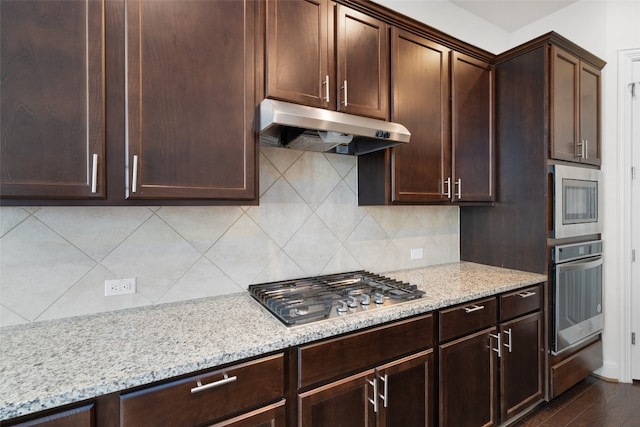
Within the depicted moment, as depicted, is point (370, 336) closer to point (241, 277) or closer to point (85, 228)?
point (241, 277)

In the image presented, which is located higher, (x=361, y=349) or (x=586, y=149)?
(x=586, y=149)

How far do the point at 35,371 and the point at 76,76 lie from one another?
956 mm

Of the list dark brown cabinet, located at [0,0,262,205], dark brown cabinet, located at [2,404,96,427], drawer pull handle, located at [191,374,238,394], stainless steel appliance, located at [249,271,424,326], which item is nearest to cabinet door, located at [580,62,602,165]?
stainless steel appliance, located at [249,271,424,326]

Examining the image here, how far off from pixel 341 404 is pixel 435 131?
169 centimetres

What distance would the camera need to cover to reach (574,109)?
2.31 meters

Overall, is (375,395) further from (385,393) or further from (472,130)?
(472,130)

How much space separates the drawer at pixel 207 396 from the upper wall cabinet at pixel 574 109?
7.40ft

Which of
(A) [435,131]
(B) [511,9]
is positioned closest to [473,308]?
(A) [435,131]

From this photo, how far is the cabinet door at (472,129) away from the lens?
2199 millimetres

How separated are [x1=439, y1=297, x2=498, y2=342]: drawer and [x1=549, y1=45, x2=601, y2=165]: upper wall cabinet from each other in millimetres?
1170

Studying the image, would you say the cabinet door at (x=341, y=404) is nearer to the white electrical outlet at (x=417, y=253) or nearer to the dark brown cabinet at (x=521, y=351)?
the dark brown cabinet at (x=521, y=351)

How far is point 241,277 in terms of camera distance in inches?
69.6

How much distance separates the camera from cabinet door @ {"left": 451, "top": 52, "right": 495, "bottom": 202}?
7.22ft

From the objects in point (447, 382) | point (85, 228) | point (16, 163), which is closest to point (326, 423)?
point (447, 382)
